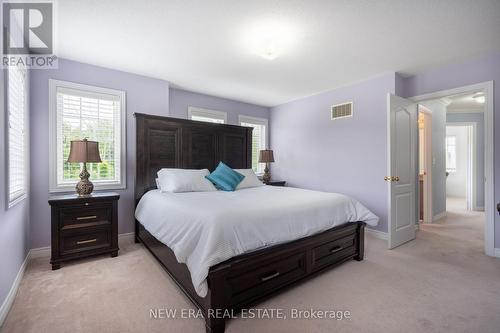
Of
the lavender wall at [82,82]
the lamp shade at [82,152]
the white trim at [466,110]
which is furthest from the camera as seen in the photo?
the white trim at [466,110]

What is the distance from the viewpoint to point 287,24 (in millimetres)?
2328

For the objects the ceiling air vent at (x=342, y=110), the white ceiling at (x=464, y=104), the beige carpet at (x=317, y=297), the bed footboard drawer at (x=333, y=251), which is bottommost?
the beige carpet at (x=317, y=297)

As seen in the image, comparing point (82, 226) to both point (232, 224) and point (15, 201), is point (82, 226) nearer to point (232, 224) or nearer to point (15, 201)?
point (15, 201)

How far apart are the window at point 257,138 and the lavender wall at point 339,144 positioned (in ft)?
0.91

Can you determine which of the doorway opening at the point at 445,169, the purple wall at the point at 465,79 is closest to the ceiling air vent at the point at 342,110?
the purple wall at the point at 465,79

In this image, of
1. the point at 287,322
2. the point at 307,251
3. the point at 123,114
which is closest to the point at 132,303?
the point at 287,322

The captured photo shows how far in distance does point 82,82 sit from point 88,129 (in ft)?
2.13

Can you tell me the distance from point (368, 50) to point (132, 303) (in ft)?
12.1

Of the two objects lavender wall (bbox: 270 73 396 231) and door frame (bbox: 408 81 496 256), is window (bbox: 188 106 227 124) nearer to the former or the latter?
lavender wall (bbox: 270 73 396 231)

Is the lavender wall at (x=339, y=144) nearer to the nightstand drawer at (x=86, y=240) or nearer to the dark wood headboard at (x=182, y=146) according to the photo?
the dark wood headboard at (x=182, y=146)

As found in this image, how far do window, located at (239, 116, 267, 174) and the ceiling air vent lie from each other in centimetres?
186

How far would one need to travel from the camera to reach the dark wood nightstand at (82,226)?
260 centimetres

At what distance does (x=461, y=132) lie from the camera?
25.1 feet

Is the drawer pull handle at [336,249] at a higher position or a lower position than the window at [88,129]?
lower
